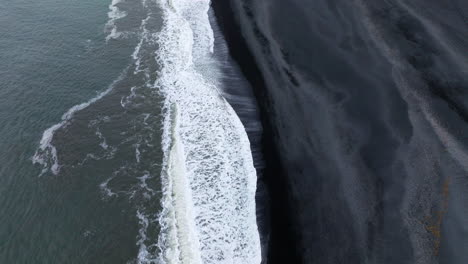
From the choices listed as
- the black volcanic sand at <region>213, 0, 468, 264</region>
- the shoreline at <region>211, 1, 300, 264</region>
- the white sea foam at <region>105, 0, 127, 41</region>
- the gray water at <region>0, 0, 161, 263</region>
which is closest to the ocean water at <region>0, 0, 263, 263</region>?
the gray water at <region>0, 0, 161, 263</region>

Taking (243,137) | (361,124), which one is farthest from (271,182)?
(361,124)

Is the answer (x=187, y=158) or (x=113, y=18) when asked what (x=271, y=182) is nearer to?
(x=187, y=158)

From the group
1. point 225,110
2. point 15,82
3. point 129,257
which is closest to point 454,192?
point 225,110

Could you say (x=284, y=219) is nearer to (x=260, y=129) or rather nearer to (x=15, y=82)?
(x=260, y=129)

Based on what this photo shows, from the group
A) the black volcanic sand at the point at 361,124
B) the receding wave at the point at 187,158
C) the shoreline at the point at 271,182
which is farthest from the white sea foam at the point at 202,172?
the black volcanic sand at the point at 361,124

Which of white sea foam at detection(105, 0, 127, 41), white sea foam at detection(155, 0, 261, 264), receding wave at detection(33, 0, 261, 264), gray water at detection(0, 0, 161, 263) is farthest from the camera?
white sea foam at detection(105, 0, 127, 41)

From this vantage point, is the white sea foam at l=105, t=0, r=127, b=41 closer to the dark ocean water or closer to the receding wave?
the receding wave

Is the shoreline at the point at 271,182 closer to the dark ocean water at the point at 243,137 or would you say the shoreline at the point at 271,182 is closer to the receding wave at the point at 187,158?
the dark ocean water at the point at 243,137
